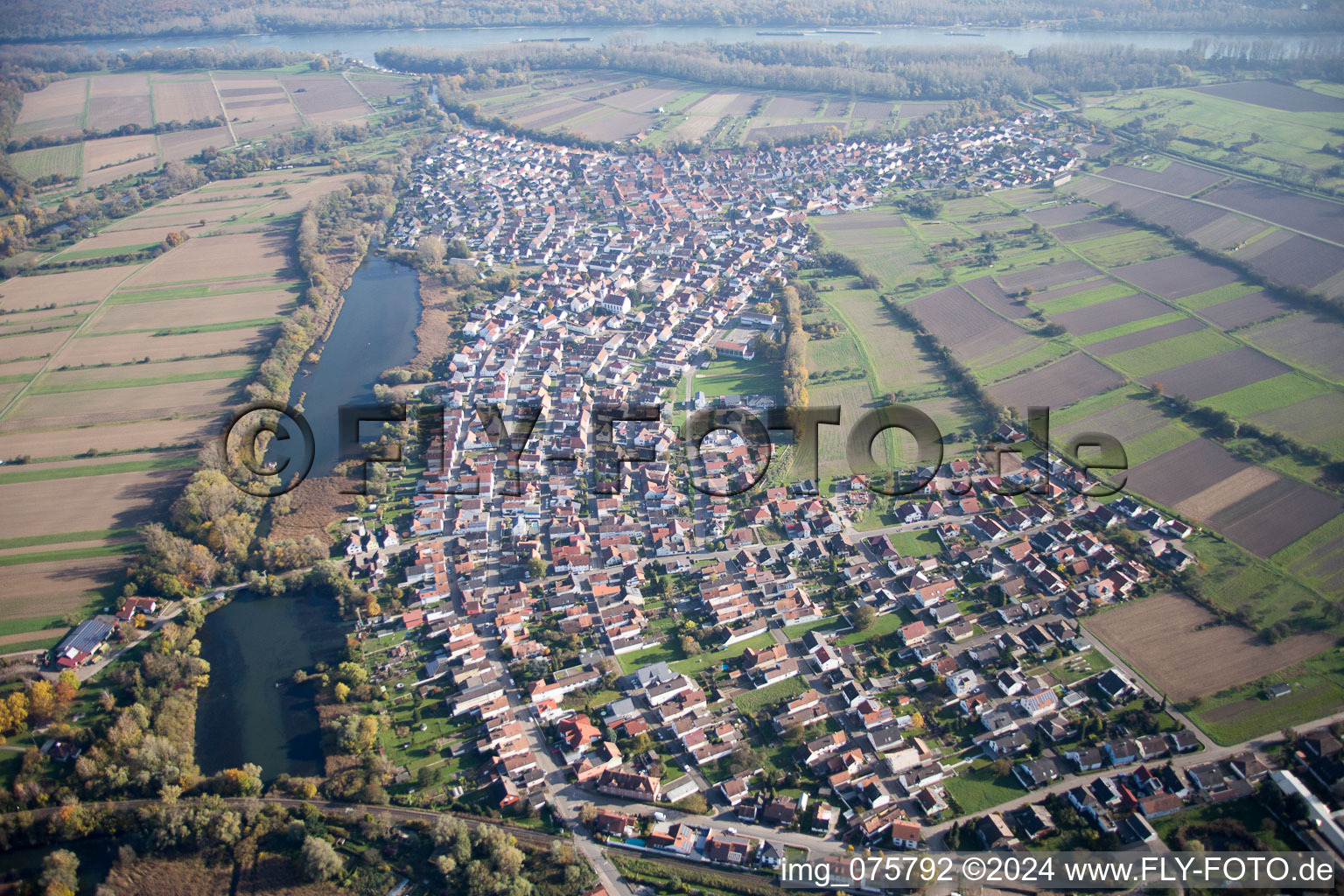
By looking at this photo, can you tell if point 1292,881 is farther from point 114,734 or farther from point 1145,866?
point 114,734

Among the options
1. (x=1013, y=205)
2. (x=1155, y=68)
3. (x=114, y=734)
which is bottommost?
(x=114, y=734)

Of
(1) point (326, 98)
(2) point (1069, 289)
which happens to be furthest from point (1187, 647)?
(1) point (326, 98)

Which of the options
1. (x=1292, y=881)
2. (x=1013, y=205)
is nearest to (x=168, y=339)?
(x=1292, y=881)

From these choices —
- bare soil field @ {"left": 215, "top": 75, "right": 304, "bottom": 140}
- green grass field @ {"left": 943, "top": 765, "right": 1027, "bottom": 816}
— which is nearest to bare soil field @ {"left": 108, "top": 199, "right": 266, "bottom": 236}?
bare soil field @ {"left": 215, "top": 75, "right": 304, "bottom": 140}

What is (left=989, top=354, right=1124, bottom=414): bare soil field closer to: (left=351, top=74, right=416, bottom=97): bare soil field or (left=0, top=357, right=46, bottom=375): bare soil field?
(left=0, top=357, right=46, bottom=375): bare soil field

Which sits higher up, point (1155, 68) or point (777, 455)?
point (1155, 68)

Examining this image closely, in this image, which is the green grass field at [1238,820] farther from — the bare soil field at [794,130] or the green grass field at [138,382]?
the bare soil field at [794,130]

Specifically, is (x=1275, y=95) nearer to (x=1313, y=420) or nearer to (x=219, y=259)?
(x=1313, y=420)
